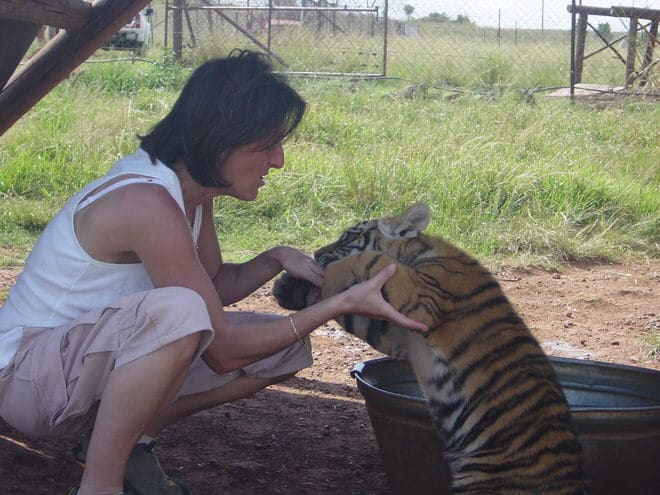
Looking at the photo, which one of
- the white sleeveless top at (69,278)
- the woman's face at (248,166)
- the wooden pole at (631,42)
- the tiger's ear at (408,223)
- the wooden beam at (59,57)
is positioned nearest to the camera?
the white sleeveless top at (69,278)

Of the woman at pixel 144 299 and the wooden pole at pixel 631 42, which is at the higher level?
the wooden pole at pixel 631 42

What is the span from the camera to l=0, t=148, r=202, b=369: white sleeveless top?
8.93 ft

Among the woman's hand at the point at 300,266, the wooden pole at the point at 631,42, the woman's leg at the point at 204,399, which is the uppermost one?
the wooden pole at the point at 631,42

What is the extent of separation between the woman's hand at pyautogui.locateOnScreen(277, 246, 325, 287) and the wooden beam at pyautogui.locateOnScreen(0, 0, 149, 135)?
4.20ft

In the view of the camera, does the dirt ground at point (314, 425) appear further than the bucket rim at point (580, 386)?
Yes

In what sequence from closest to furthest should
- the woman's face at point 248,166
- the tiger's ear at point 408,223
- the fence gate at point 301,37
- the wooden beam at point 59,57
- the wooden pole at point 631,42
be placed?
the woman's face at point 248,166 → the tiger's ear at point 408,223 → the wooden beam at point 59,57 → the wooden pole at point 631,42 → the fence gate at point 301,37

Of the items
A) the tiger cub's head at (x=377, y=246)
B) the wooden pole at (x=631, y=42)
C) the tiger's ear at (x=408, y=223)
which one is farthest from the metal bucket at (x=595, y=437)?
the wooden pole at (x=631, y=42)

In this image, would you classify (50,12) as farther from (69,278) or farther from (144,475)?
(144,475)

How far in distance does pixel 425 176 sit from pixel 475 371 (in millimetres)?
4424

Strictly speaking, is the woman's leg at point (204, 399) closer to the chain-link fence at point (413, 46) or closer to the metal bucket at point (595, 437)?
the metal bucket at point (595, 437)

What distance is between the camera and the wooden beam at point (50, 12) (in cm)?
325

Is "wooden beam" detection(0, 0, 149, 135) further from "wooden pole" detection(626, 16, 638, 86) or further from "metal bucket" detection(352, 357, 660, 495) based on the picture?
"wooden pole" detection(626, 16, 638, 86)

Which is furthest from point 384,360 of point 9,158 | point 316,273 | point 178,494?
point 9,158

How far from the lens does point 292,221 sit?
22.6ft
